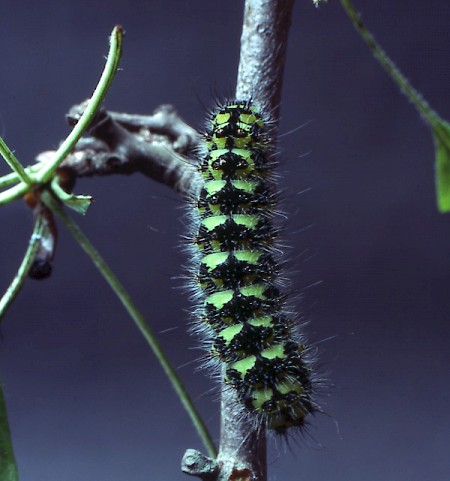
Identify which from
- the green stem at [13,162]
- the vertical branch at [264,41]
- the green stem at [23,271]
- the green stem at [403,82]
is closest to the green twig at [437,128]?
the green stem at [403,82]

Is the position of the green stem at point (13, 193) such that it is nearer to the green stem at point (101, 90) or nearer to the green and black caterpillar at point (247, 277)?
the green stem at point (101, 90)

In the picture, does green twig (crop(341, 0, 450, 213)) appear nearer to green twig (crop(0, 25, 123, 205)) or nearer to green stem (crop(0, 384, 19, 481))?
green twig (crop(0, 25, 123, 205))

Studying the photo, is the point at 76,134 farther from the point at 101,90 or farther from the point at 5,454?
the point at 5,454

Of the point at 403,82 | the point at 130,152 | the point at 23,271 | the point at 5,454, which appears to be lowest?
the point at 5,454

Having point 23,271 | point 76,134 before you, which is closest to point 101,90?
point 76,134

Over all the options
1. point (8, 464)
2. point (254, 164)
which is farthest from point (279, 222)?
point (8, 464)
